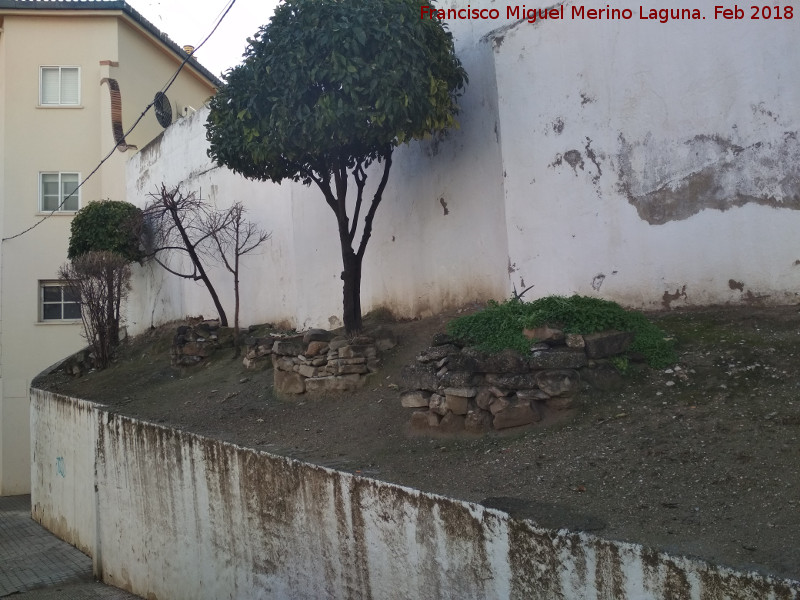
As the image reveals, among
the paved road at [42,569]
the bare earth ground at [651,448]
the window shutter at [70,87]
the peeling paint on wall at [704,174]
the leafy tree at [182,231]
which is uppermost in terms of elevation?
the window shutter at [70,87]

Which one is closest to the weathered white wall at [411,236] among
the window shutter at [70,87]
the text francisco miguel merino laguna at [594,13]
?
the text francisco miguel merino laguna at [594,13]

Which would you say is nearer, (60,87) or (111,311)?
(111,311)

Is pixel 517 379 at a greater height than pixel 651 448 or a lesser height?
greater

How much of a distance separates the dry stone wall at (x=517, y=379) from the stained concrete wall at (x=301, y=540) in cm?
95

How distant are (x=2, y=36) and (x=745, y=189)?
17.3m

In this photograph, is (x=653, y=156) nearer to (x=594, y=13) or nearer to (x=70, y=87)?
(x=594, y=13)

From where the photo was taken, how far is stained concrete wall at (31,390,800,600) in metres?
3.20

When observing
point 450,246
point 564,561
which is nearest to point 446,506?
point 564,561

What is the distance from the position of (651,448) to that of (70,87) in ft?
55.7

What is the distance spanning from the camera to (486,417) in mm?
5098

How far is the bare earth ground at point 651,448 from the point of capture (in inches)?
129

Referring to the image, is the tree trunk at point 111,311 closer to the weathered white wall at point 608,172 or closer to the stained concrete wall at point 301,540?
the stained concrete wall at point 301,540

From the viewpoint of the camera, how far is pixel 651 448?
4.16 metres

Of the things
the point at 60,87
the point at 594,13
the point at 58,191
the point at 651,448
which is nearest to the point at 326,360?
the point at 651,448
